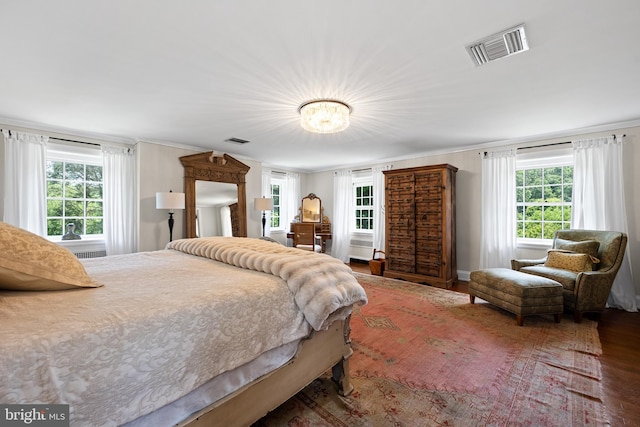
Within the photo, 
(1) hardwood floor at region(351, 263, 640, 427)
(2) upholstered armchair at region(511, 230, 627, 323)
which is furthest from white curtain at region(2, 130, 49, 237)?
(2) upholstered armchair at region(511, 230, 627, 323)

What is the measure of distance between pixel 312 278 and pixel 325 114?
1.81 metres

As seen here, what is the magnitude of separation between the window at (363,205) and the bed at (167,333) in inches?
182

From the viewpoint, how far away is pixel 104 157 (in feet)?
13.1

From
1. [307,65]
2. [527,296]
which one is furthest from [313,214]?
[307,65]

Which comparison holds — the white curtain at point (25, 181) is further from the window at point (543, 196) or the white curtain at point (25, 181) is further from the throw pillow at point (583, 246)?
the window at point (543, 196)

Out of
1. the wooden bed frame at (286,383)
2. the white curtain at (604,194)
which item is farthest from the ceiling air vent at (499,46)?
the white curtain at (604,194)

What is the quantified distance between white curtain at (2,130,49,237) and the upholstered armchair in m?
6.15

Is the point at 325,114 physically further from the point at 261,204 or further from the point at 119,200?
the point at 119,200

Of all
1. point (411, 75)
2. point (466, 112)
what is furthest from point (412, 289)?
point (411, 75)

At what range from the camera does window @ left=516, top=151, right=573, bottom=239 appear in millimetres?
4016

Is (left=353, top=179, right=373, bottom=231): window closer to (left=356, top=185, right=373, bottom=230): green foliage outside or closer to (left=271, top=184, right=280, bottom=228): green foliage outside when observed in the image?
(left=356, top=185, right=373, bottom=230): green foliage outside

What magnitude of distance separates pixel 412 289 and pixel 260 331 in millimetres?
3341

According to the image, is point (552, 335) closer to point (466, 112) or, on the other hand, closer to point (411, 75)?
A: point (466, 112)

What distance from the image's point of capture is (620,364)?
6.93 feet
